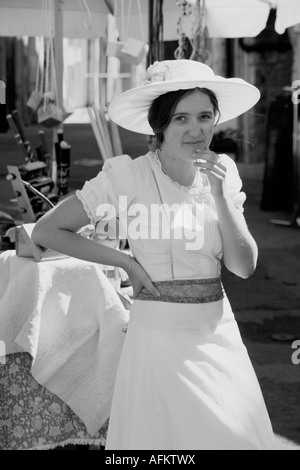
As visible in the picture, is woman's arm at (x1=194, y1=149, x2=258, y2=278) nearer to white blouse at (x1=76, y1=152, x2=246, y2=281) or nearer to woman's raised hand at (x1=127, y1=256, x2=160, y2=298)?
white blouse at (x1=76, y1=152, x2=246, y2=281)

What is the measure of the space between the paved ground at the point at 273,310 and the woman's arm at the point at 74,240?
1743 mm

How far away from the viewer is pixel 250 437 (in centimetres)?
249

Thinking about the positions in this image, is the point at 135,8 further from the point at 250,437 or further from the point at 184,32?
the point at 250,437

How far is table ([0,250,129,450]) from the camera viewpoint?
3348 millimetres

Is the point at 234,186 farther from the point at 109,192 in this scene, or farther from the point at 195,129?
the point at 109,192

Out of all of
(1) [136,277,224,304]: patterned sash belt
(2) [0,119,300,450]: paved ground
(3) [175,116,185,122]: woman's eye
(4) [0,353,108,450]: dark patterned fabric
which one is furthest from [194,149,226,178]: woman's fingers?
(2) [0,119,300,450]: paved ground

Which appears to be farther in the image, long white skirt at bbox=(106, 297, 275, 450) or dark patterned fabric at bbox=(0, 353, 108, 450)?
dark patterned fabric at bbox=(0, 353, 108, 450)

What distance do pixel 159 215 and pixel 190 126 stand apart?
26cm

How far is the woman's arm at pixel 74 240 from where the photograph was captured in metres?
2.64

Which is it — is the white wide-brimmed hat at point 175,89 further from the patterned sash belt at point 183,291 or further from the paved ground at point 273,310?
the paved ground at point 273,310

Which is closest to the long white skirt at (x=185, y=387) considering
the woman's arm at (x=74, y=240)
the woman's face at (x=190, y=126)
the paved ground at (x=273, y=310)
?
the woman's arm at (x=74, y=240)

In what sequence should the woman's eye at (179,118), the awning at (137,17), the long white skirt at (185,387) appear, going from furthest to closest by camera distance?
the awning at (137,17) < the woman's eye at (179,118) < the long white skirt at (185,387)

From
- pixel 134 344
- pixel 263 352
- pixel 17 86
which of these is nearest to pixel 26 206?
pixel 263 352
